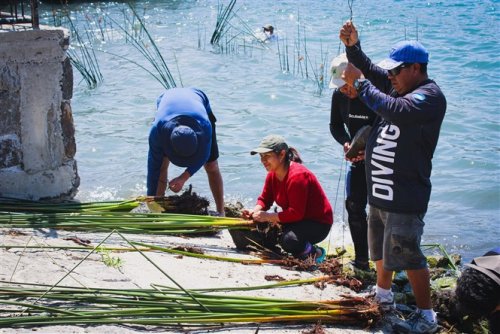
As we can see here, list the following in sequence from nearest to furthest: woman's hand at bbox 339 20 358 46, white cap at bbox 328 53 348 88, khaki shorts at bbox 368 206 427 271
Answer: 1. khaki shorts at bbox 368 206 427 271
2. woman's hand at bbox 339 20 358 46
3. white cap at bbox 328 53 348 88

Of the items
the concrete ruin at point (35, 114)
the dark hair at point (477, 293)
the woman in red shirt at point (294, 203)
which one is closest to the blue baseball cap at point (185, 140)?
the woman in red shirt at point (294, 203)

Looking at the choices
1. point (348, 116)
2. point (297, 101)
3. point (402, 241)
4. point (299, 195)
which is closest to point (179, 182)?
point (299, 195)

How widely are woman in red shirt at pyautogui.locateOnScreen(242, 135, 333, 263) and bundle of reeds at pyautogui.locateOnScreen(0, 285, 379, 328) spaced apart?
1.16m

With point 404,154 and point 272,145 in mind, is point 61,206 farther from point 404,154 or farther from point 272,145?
point 404,154

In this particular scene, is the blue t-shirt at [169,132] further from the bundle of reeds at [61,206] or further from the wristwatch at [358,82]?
the wristwatch at [358,82]

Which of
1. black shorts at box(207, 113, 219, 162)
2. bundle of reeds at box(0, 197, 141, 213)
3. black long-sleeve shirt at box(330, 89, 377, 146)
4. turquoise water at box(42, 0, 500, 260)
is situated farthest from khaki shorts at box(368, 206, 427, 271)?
turquoise water at box(42, 0, 500, 260)

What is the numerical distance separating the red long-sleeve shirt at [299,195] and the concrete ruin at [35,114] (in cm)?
188

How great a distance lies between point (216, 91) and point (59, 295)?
9.22m

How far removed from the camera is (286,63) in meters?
14.6

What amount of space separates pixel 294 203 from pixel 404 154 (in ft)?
4.13

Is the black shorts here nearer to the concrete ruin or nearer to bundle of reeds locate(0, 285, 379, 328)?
the concrete ruin

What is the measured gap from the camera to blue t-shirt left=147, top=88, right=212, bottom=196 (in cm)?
595

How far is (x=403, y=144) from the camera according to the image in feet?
14.3

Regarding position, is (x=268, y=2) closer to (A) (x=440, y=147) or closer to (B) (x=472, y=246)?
(A) (x=440, y=147)
